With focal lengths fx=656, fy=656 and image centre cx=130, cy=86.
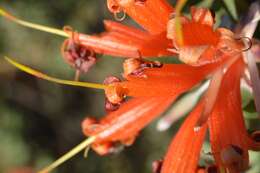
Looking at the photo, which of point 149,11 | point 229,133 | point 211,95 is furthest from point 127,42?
point 229,133

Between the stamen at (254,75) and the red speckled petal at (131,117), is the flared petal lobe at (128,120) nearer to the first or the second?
the red speckled petal at (131,117)

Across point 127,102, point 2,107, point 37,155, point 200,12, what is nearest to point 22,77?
point 2,107

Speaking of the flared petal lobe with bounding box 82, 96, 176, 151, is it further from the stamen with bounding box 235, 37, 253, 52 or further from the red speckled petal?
the stamen with bounding box 235, 37, 253, 52

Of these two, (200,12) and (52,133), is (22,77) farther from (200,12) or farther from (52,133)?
(200,12)

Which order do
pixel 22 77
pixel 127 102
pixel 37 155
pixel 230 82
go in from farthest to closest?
pixel 22 77 < pixel 37 155 < pixel 127 102 < pixel 230 82

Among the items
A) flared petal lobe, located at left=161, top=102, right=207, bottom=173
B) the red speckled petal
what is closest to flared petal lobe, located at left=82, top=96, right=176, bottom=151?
the red speckled petal
